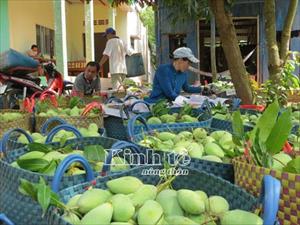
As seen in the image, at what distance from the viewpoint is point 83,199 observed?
129cm

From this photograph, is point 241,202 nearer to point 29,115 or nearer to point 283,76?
point 29,115

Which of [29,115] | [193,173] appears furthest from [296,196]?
[29,115]

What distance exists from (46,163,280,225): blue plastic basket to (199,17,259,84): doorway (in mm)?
8895

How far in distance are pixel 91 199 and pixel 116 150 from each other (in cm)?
50

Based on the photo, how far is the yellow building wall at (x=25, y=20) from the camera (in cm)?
931

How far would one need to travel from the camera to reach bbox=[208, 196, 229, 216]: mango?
1.28 metres

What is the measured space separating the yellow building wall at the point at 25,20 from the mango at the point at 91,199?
8356 mm

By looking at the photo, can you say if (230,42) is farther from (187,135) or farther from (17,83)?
(17,83)

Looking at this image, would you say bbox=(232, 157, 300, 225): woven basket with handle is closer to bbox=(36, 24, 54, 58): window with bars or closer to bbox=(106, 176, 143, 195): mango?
bbox=(106, 176, 143, 195): mango

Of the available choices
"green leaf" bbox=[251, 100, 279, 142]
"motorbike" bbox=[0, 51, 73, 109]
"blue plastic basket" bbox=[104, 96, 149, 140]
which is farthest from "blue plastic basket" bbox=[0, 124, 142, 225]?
"motorbike" bbox=[0, 51, 73, 109]

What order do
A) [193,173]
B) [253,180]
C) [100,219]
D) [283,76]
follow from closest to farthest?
[100,219] → [253,180] → [193,173] → [283,76]

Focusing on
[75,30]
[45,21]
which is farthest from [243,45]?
[75,30]

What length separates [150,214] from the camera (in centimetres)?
121

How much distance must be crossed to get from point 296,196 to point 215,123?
5.43 ft
